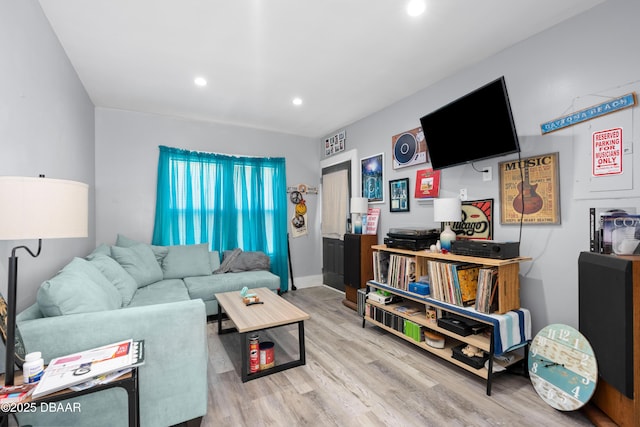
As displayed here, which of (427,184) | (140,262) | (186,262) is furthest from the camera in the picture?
(186,262)

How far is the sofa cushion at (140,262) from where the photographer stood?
3.03 metres

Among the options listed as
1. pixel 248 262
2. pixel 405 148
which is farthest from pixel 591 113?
pixel 248 262

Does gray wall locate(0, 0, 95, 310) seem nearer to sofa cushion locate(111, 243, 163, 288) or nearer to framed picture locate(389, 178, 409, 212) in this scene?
sofa cushion locate(111, 243, 163, 288)

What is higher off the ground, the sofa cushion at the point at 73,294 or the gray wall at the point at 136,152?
the gray wall at the point at 136,152

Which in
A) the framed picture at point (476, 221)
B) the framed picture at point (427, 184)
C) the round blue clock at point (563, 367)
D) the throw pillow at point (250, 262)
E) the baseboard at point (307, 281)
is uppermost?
the framed picture at point (427, 184)

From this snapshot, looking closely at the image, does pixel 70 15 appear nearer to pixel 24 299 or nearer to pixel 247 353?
pixel 24 299

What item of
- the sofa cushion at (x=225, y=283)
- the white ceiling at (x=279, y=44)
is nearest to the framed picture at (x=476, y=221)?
the white ceiling at (x=279, y=44)

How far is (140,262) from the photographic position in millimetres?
3195

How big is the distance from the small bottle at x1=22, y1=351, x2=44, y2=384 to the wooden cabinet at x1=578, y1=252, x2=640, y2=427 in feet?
8.72

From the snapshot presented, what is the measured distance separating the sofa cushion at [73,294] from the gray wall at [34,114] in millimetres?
210

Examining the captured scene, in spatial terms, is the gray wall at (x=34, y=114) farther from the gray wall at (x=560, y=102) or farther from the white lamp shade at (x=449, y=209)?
the gray wall at (x=560, y=102)

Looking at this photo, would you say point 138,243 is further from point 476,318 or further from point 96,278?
point 476,318

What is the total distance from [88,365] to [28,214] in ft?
2.09

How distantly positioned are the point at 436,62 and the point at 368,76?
0.64m
